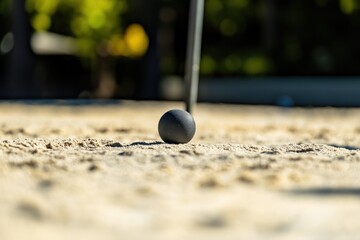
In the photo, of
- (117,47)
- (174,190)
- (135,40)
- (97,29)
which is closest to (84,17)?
(97,29)

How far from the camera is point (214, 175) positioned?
6.52m

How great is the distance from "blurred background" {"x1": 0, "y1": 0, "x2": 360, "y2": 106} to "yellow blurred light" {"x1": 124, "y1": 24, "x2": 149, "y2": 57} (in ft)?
0.12

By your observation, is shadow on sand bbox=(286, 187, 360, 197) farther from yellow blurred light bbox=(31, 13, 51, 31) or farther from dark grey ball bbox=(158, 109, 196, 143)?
yellow blurred light bbox=(31, 13, 51, 31)

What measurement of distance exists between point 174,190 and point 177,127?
10.2ft

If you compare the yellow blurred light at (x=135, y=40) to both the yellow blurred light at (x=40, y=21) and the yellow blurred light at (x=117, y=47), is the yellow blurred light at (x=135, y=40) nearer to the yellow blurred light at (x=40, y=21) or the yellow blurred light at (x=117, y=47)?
the yellow blurred light at (x=117, y=47)

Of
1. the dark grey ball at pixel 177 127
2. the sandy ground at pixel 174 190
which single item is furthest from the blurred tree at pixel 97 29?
the sandy ground at pixel 174 190

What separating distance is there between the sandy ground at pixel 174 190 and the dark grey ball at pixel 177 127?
0.21m

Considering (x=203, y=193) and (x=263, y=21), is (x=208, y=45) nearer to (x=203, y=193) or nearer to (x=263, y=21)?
(x=263, y=21)

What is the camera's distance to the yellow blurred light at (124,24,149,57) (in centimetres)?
2914

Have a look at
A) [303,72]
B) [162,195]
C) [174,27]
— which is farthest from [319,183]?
[174,27]

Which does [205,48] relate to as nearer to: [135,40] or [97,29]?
[135,40]

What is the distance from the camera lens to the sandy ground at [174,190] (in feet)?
15.7

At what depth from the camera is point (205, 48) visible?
92.3 ft

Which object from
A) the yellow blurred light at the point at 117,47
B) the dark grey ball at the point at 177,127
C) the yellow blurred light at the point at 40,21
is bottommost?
the yellow blurred light at the point at 117,47
